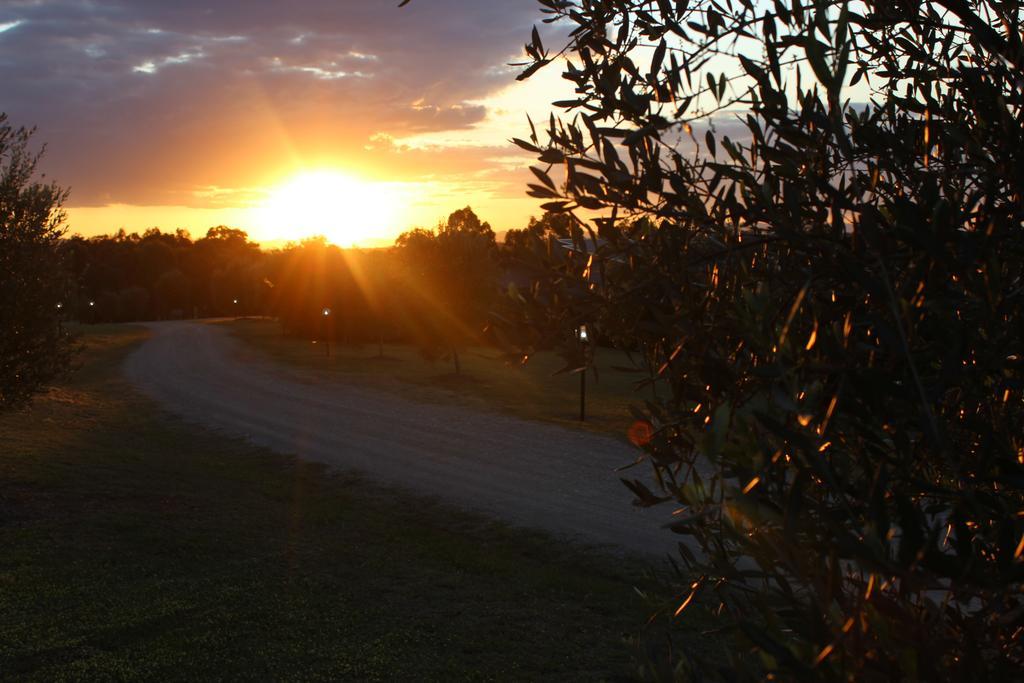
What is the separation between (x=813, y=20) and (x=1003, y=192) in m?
1.14

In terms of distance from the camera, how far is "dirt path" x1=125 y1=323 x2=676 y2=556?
1512cm

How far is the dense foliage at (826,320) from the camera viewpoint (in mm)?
2062

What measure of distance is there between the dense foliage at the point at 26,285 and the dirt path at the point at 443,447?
6846 millimetres

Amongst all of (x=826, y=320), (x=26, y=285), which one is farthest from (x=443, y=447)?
(x=826, y=320)

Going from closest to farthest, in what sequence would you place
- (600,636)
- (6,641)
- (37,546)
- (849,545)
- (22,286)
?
(849,545)
(6,641)
(600,636)
(37,546)
(22,286)

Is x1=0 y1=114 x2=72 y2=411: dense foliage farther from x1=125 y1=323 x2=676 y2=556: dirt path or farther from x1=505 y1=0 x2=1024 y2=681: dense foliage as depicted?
x1=505 y1=0 x2=1024 y2=681: dense foliage

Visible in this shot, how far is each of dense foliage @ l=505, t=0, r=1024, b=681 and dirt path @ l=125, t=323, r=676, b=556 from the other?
10133 millimetres

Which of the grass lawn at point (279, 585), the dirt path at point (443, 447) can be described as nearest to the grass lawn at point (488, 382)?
the dirt path at point (443, 447)

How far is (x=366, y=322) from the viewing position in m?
54.2

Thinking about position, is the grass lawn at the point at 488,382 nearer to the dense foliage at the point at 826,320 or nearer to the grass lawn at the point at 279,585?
the grass lawn at the point at 279,585

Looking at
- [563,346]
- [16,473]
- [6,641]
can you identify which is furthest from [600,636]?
[16,473]

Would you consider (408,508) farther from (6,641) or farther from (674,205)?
(674,205)

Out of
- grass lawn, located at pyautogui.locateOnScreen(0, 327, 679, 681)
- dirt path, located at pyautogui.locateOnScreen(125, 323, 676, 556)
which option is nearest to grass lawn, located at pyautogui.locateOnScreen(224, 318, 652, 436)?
dirt path, located at pyautogui.locateOnScreen(125, 323, 676, 556)

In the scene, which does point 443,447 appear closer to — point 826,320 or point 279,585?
point 279,585
